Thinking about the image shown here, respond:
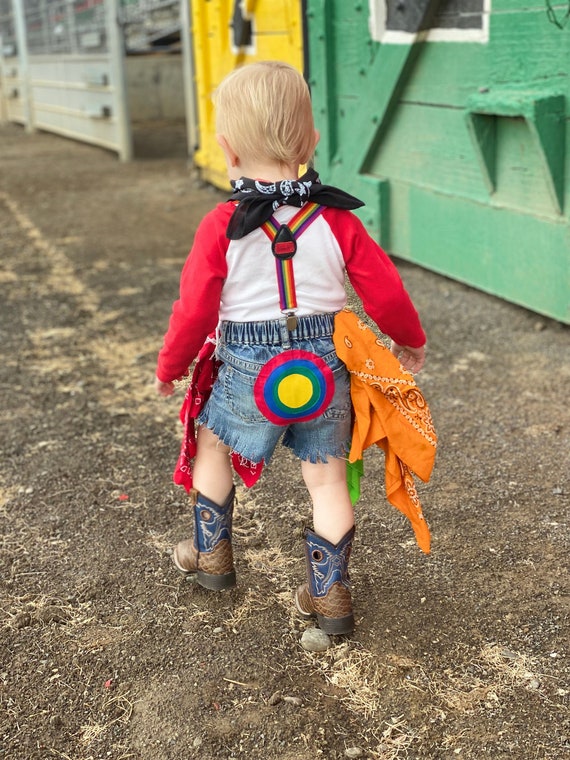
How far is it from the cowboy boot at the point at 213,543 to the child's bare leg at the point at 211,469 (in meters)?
0.02

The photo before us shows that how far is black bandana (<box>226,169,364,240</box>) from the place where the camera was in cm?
191

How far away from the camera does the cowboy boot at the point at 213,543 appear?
2324 millimetres

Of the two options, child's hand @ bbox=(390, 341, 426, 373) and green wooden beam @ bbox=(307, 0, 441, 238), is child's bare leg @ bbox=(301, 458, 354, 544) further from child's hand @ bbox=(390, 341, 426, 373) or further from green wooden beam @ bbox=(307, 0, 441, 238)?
green wooden beam @ bbox=(307, 0, 441, 238)

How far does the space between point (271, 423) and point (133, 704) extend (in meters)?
0.71

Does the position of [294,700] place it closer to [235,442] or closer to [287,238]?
[235,442]

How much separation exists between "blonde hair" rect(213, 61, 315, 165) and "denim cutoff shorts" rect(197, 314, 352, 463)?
0.38 meters

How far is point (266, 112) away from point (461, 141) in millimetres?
3085

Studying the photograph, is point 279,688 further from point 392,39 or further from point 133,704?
point 392,39

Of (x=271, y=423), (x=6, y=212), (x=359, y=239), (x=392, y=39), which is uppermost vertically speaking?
(x=392, y=39)

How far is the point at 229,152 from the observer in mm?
1978

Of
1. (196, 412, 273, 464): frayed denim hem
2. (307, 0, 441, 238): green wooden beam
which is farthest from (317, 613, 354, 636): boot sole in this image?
(307, 0, 441, 238): green wooden beam

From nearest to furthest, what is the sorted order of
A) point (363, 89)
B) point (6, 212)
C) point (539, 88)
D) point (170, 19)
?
point (539, 88) → point (363, 89) → point (6, 212) → point (170, 19)

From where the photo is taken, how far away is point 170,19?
1212cm

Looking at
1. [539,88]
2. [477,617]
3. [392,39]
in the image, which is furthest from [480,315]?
[477,617]
